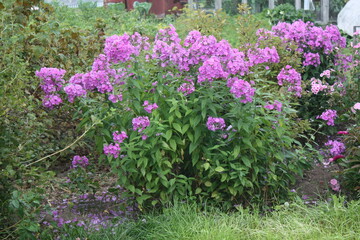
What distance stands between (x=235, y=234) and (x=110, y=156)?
1042mm

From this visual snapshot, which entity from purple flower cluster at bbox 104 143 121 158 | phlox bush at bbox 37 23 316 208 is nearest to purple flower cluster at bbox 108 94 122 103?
phlox bush at bbox 37 23 316 208

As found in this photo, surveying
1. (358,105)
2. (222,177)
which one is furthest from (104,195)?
(358,105)

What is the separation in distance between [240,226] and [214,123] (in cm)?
74

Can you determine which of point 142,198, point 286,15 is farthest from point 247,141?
point 286,15

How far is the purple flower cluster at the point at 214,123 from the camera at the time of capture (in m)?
4.12

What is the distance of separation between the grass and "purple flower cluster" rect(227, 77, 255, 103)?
2.65 ft

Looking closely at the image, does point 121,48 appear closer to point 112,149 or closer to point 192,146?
point 112,149

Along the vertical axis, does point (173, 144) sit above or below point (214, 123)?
below

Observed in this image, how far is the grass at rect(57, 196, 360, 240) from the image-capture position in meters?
3.84

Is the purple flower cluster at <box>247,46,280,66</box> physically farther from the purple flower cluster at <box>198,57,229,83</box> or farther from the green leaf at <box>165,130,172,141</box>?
the green leaf at <box>165,130,172,141</box>

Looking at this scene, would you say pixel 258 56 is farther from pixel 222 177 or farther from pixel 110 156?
pixel 110 156

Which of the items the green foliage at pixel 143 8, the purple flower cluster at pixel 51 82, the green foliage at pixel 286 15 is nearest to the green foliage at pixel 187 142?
the purple flower cluster at pixel 51 82

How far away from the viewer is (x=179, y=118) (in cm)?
426

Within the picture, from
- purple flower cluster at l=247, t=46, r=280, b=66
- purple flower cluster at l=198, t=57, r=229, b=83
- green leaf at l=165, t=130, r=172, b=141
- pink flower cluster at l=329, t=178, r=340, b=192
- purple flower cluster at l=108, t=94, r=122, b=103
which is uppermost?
Answer: purple flower cluster at l=198, t=57, r=229, b=83
